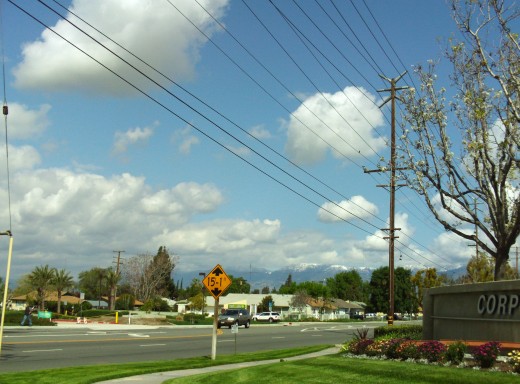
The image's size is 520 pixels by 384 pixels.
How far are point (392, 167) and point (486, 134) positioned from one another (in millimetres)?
4745

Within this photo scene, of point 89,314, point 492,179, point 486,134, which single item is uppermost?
point 486,134

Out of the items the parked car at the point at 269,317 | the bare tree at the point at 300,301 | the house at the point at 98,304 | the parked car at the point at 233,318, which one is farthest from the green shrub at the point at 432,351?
the house at the point at 98,304

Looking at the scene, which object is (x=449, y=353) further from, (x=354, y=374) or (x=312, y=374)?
(x=312, y=374)

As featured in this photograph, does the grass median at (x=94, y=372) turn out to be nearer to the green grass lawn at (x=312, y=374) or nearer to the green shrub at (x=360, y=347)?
the green grass lawn at (x=312, y=374)

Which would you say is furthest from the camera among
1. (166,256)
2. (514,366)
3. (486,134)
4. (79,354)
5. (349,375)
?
(166,256)

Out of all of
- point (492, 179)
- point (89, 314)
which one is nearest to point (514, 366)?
point (492, 179)

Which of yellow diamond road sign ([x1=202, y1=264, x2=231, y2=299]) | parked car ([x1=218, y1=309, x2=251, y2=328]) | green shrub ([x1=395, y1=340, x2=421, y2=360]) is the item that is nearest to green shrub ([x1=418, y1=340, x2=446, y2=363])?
green shrub ([x1=395, y1=340, x2=421, y2=360])

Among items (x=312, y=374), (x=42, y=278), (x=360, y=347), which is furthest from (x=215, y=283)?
(x=42, y=278)

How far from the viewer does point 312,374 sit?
47.2ft

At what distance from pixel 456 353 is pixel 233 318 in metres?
39.5

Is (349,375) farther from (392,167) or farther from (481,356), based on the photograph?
(392,167)

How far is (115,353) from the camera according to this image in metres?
23.4

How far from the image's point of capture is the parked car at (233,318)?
170 feet

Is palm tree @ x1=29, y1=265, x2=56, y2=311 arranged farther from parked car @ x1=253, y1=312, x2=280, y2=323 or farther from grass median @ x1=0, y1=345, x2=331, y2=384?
grass median @ x1=0, y1=345, x2=331, y2=384
